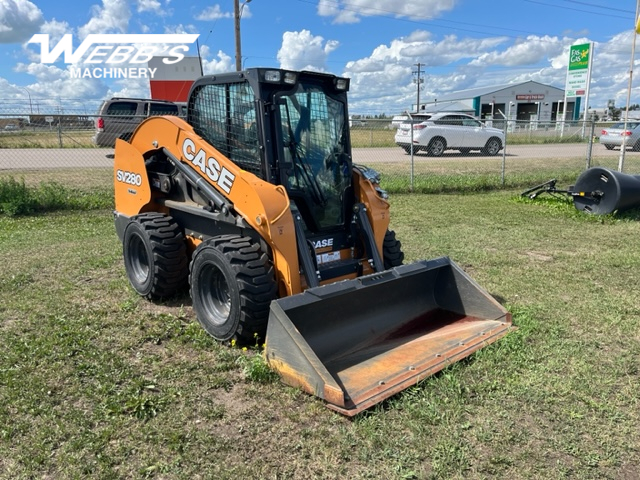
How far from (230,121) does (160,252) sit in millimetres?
1425

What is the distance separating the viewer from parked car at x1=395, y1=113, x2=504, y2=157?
18.4 meters

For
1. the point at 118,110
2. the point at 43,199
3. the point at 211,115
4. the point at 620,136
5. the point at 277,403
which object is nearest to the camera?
the point at 277,403

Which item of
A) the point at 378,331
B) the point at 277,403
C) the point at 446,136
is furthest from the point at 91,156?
the point at 277,403

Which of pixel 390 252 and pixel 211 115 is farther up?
pixel 211 115

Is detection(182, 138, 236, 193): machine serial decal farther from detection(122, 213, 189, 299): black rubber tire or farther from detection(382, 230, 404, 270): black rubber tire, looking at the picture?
detection(382, 230, 404, 270): black rubber tire

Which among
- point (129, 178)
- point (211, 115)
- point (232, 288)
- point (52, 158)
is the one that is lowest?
point (232, 288)

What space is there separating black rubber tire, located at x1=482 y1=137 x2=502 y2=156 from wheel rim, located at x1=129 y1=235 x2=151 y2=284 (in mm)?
16451

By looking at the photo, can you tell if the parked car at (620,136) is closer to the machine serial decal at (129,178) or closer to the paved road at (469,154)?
the paved road at (469,154)

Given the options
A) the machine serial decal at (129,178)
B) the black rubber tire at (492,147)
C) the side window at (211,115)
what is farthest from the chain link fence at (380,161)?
the side window at (211,115)

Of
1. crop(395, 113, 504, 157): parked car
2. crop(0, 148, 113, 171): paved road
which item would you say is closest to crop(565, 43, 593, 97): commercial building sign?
crop(395, 113, 504, 157): parked car

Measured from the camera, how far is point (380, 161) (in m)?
17.9

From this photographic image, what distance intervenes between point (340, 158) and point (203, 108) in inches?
55.3

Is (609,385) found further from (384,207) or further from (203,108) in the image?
(203,108)

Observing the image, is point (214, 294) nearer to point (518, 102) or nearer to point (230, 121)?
point (230, 121)
